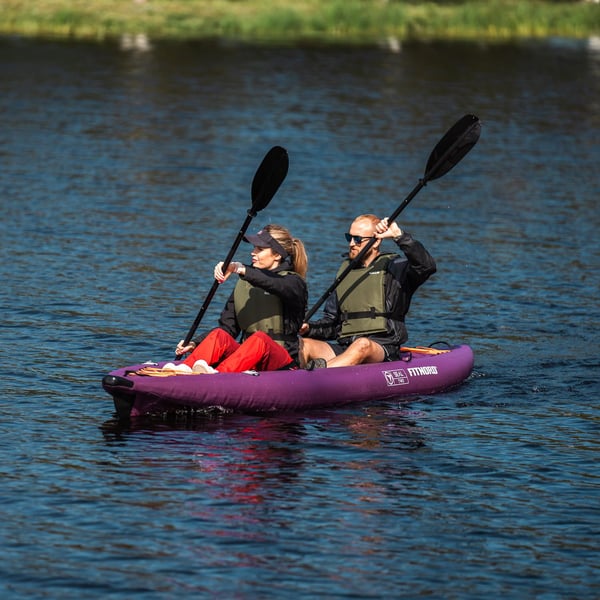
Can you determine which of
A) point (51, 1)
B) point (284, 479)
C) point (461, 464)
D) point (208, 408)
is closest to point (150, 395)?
point (208, 408)

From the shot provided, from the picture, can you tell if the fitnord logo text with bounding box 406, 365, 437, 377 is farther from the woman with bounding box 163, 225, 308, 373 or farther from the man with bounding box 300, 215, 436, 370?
the woman with bounding box 163, 225, 308, 373

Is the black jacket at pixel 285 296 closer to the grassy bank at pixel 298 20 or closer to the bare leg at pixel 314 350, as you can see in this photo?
the bare leg at pixel 314 350

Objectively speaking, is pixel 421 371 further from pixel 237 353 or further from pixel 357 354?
pixel 237 353

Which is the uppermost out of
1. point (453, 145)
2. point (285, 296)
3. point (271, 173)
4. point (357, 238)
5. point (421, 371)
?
point (453, 145)

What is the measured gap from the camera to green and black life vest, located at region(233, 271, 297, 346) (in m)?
10.9

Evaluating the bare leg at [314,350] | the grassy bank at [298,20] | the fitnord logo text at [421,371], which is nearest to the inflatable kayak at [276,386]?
the fitnord logo text at [421,371]

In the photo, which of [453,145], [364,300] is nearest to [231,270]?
[364,300]

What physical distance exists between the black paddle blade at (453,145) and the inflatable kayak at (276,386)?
5.64 ft

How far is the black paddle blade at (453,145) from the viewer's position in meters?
12.5

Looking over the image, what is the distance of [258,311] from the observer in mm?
10961

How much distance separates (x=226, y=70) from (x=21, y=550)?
2865 cm

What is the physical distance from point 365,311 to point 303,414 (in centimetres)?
117

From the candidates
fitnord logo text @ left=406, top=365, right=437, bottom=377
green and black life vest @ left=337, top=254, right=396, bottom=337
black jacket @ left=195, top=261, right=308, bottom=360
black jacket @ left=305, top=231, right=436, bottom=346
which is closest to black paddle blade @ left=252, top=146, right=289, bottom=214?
green and black life vest @ left=337, top=254, right=396, bottom=337

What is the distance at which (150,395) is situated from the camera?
10.2m
